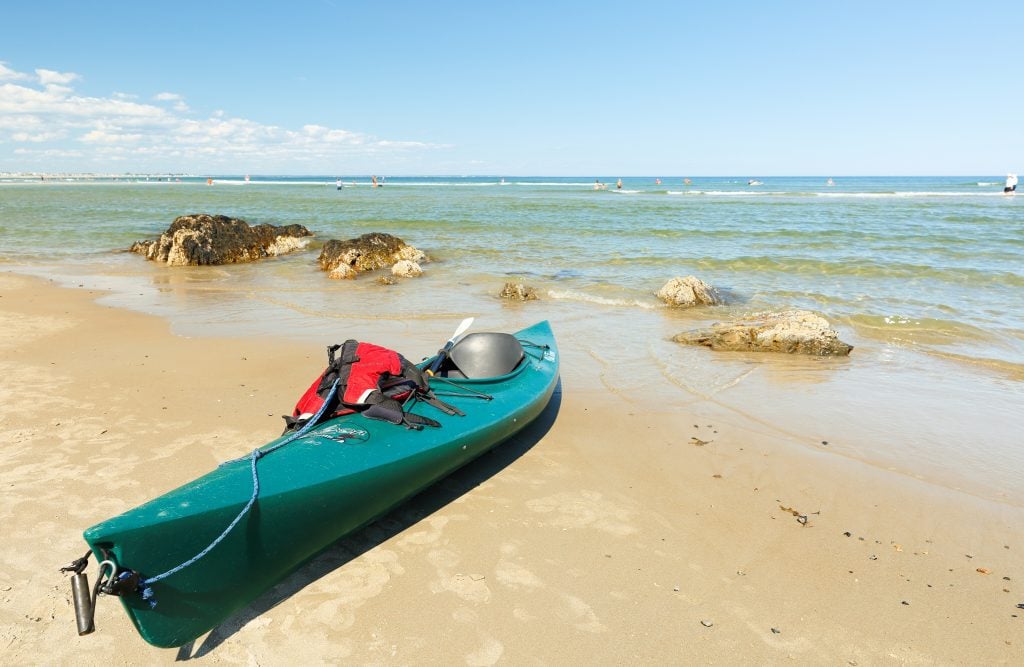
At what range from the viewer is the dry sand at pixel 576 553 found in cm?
286

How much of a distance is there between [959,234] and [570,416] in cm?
2139

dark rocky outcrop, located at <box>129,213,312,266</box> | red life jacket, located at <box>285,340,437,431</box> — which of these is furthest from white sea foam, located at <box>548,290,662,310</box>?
dark rocky outcrop, located at <box>129,213,312,266</box>

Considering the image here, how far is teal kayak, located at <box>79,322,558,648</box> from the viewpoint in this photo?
8.23ft

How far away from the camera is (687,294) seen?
35.1 feet

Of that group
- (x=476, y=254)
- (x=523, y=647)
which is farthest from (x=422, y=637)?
(x=476, y=254)

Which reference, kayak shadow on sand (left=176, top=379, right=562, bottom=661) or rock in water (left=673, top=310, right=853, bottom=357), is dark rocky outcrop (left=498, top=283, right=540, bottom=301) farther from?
kayak shadow on sand (left=176, top=379, right=562, bottom=661)

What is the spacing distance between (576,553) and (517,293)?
7869mm

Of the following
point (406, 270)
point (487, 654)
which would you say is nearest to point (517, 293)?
point (406, 270)

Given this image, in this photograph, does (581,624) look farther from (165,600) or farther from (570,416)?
(570,416)

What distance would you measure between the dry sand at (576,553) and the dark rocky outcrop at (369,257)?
8192mm

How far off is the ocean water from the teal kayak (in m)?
2.86

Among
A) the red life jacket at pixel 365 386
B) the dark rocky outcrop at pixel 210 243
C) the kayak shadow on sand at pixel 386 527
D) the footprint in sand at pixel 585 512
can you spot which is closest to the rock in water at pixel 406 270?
the dark rocky outcrop at pixel 210 243

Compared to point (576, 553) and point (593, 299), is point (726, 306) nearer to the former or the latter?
point (593, 299)

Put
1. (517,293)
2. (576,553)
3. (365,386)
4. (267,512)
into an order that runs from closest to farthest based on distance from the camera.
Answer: (267,512) → (576,553) → (365,386) → (517,293)
